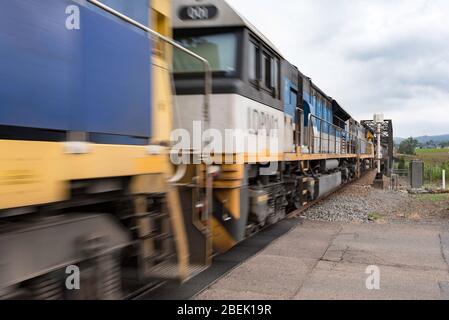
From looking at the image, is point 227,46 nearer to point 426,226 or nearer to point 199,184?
point 199,184

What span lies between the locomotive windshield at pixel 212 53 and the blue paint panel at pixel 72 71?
8.28 ft

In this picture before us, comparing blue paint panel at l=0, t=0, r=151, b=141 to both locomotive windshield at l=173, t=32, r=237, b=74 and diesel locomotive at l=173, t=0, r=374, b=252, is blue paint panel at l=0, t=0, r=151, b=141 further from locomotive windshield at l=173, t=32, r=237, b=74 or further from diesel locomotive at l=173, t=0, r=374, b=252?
locomotive windshield at l=173, t=32, r=237, b=74

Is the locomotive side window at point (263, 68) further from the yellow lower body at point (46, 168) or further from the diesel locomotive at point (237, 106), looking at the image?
the yellow lower body at point (46, 168)

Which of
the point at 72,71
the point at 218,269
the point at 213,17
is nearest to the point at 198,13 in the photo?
the point at 213,17

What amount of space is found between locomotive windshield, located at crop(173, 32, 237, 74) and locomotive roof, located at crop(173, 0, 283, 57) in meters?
0.15

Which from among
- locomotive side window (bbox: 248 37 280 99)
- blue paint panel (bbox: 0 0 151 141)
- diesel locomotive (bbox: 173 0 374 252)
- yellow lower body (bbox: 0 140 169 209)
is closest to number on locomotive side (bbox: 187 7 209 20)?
diesel locomotive (bbox: 173 0 374 252)

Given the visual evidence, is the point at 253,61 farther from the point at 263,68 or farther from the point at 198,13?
the point at 198,13

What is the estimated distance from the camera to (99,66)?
3.30 metres

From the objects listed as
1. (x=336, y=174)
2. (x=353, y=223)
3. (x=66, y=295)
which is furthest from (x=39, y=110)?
(x=336, y=174)

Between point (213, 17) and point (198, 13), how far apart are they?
0.22 meters

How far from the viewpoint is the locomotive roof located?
6473 millimetres

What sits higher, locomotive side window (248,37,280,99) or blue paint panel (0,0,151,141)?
locomotive side window (248,37,280,99)

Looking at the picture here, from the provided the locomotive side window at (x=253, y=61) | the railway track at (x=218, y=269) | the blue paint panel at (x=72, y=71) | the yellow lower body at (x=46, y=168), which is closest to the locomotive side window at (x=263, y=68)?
the locomotive side window at (x=253, y=61)
